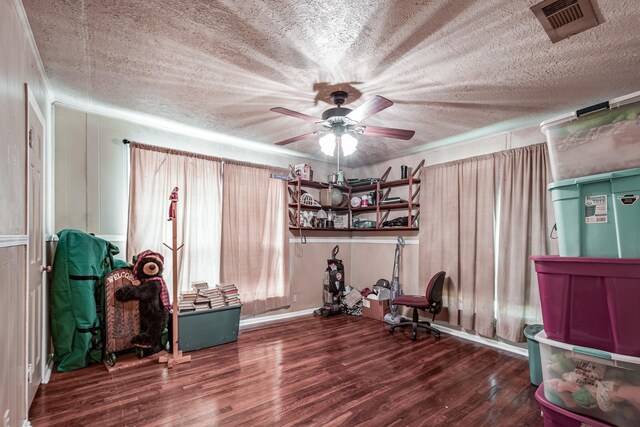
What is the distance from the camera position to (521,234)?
3422 millimetres

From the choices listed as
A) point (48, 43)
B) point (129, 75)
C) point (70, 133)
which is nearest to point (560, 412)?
point (129, 75)

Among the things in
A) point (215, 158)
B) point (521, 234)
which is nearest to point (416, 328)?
point (521, 234)

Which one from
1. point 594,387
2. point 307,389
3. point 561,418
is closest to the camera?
point 594,387

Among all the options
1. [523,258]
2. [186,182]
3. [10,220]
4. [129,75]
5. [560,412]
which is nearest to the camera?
[10,220]

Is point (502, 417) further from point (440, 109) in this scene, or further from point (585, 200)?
point (440, 109)

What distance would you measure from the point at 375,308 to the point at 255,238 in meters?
2.20

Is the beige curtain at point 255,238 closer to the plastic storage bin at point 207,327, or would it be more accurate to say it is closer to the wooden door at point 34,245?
the plastic storage bin at point 207,327

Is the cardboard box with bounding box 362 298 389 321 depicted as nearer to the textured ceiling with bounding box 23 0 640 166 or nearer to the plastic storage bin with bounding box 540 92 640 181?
the textured ceiling with bounding box 23 0 640 166

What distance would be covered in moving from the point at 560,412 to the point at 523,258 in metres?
1.96

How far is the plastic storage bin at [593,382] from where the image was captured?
62.0 inches

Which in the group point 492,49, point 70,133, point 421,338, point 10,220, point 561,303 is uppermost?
point 492,49

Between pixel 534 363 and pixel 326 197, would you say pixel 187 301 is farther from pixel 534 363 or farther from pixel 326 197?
pixel 534 363

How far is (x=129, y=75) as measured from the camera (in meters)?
2.56

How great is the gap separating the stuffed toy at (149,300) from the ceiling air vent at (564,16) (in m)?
3.83
